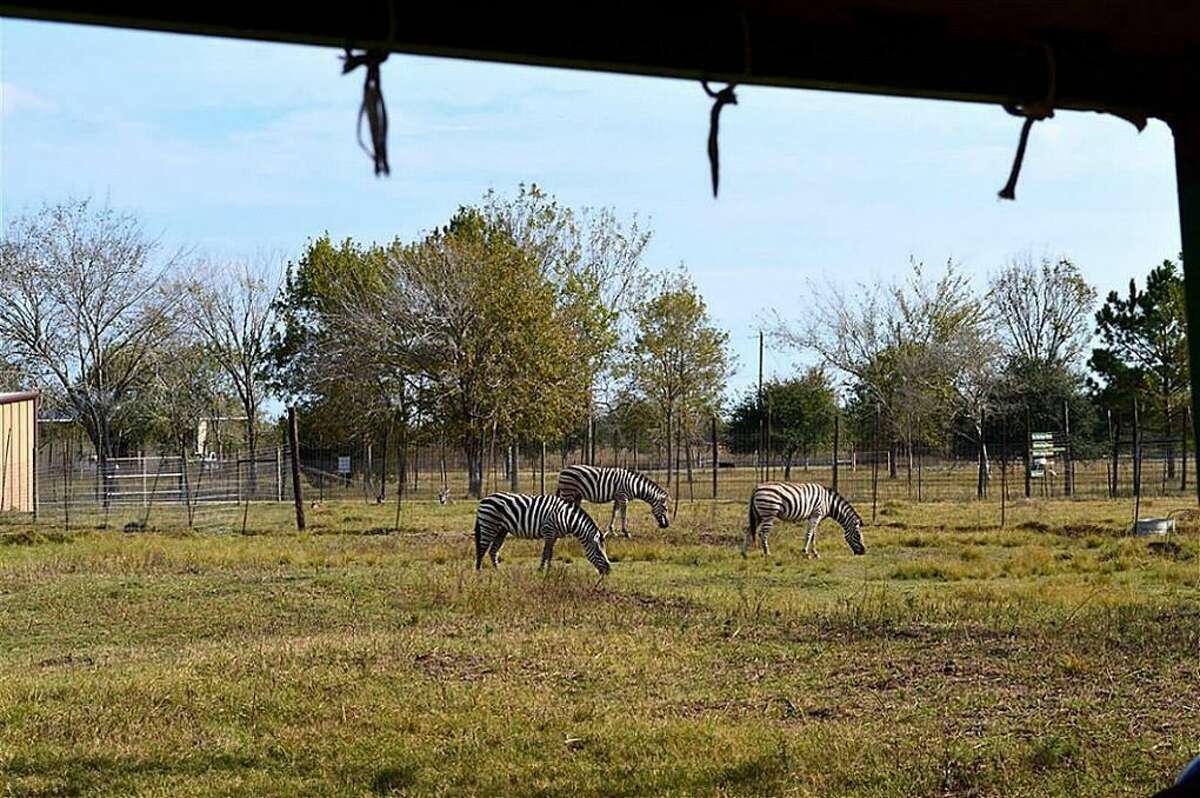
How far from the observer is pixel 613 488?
20594mm

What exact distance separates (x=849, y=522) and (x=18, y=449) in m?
19.4

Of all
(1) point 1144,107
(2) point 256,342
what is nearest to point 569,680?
(1) point 1144,107

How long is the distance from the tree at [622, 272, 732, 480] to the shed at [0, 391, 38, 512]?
16.4 metres

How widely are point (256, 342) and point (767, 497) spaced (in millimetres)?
29709

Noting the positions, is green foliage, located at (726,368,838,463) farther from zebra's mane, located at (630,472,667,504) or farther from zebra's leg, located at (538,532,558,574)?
zebra's leg, located at (538,532,558,574)

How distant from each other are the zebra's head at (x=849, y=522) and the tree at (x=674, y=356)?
2221 centimetres

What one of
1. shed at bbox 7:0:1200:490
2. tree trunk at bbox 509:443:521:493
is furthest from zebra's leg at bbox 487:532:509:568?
tree trunk at bbox 509:443:521:493

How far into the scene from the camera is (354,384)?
36.5 meters

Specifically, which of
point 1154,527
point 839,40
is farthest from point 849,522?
point 839,40

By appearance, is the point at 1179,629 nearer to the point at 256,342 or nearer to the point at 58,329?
the point at 58,329

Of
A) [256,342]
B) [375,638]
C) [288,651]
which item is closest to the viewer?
[288,651]

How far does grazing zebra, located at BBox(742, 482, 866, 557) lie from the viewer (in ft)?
53.6

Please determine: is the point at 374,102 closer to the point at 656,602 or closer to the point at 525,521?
the point at 656,602

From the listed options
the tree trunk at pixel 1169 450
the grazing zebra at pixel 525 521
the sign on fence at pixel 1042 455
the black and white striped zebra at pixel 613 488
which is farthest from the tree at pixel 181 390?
the grazing zebra at pixel 525 521
